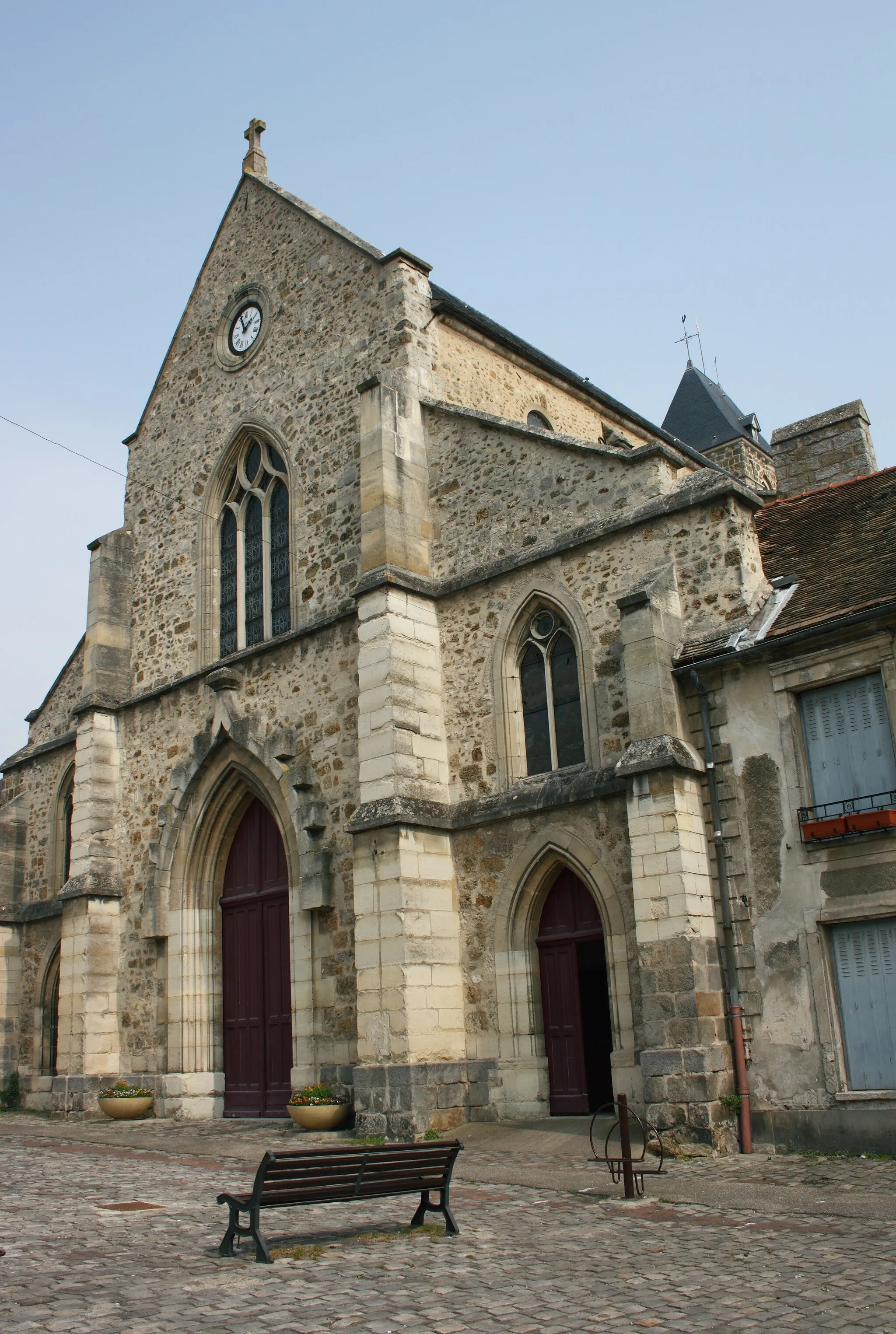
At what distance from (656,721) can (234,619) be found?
8.25 meters

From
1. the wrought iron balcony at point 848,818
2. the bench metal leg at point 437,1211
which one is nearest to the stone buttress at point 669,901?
the wrought iron balcony at point 848,818

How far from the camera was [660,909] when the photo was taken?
1110 cm

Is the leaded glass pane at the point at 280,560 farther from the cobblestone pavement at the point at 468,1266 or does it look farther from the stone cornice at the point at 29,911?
the cobblestone pavement at the point at 468,1266

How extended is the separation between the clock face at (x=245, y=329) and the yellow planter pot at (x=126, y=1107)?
36.3 feet

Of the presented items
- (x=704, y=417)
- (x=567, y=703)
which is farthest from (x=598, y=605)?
(x=704, y=417)

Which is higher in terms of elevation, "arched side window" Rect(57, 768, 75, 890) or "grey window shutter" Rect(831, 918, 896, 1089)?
"arched side window" Rect(57, 768, 75, 890)

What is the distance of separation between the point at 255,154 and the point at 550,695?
11611 millimetres

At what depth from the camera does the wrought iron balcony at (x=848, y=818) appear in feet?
34.3

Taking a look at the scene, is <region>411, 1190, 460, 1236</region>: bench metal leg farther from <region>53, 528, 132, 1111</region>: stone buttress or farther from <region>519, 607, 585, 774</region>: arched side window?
<region>53, 528, 132, 1111</region>: stone buttress

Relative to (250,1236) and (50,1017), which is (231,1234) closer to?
(250,1236)

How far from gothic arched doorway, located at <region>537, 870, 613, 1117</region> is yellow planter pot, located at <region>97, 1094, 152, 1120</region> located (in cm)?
641

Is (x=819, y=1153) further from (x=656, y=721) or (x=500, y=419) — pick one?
(x=500, y=419)

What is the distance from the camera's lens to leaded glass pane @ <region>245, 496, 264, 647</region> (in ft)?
57.5

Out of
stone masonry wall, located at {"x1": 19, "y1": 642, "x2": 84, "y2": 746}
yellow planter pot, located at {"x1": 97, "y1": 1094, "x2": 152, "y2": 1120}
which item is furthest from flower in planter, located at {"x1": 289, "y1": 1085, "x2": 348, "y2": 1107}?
stone masonry wall, located at {"x1": 19, "y1": 642, "x2": 84, "y2": 746}
